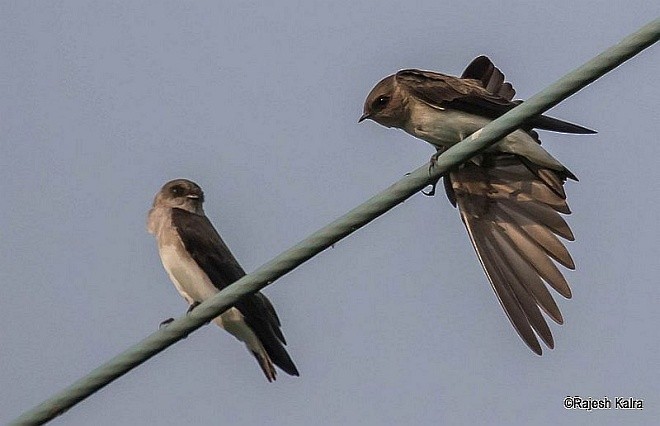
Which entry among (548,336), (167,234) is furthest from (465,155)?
(167,234)

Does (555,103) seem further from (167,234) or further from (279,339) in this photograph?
(167,234)

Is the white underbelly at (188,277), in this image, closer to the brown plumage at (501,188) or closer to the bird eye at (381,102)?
the brown plumage at (501,188)

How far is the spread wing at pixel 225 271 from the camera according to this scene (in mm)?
7082

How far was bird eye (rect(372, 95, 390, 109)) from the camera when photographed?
697 centimetres

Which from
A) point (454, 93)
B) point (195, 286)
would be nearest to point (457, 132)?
point (454, 93)

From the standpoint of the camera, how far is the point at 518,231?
6.89m

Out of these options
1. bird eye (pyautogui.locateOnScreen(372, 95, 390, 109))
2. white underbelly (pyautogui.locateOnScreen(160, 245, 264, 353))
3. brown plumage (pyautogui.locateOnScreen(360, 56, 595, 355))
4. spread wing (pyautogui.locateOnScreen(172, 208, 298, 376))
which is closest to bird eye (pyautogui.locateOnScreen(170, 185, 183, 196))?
spread wing (pyautogui.locateOnScreen(172, 208, 298, 376))

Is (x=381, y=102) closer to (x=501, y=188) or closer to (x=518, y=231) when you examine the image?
(x=501, y=188)

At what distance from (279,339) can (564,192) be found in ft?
5.41

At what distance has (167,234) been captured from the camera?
784 centimetres

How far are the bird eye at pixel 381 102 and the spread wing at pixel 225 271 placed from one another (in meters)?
1.15

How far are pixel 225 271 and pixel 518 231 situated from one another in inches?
66.4

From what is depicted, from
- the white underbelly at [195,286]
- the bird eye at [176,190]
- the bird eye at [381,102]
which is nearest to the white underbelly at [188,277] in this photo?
the white underbelly at [195,286]

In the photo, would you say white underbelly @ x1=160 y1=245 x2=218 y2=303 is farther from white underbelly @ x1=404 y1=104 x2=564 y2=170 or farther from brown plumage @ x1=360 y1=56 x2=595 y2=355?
white underbelly @ x1=404 y1=104 x2=564 y2=170
